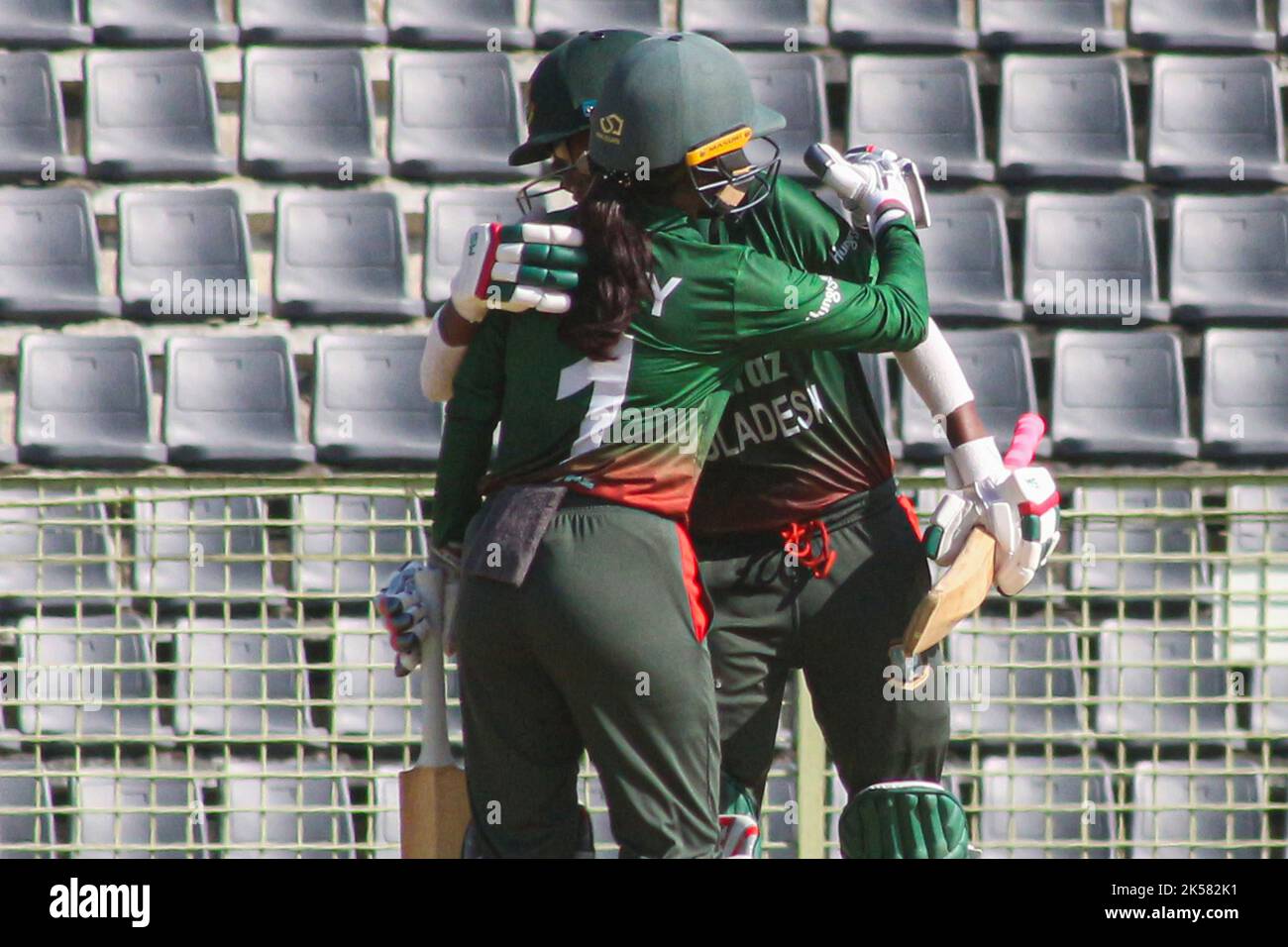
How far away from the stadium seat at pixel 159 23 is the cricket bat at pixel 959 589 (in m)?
3.86

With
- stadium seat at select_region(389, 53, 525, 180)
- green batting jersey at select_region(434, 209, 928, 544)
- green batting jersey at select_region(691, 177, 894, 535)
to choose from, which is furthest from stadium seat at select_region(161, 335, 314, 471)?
green batting jersey at select_region(434, 209, 928, 544)

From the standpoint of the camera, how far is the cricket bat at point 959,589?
10.4 ft

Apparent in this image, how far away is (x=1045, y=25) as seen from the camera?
20.8 feet

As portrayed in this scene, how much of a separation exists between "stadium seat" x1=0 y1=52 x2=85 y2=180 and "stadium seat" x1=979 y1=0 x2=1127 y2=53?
305 centimetres

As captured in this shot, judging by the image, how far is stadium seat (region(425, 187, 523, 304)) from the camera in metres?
5.82

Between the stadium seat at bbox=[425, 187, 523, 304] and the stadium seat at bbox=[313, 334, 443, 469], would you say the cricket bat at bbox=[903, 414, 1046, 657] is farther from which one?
the stadium seat at bbox=[425, 187, 523, 304]

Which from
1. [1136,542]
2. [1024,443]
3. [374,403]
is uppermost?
[374,403]

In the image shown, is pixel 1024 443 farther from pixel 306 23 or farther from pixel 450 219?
pixel 306 23

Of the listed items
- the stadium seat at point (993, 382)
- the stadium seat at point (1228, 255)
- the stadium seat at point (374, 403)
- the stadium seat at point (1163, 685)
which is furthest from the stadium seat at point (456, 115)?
the stadium seat at point (1163, 685)

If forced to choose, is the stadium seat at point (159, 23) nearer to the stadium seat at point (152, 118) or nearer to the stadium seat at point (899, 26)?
the stadium seat at point (152, 118)

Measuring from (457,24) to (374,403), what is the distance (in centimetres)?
146

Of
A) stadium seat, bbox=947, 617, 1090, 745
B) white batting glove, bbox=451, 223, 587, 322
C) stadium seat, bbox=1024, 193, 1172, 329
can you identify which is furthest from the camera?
stadium seat, bbox=1024, 193, 1172, 329

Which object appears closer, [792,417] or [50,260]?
[792,417]

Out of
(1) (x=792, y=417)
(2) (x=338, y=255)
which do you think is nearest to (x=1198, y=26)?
(2) (x=338, y=255)
